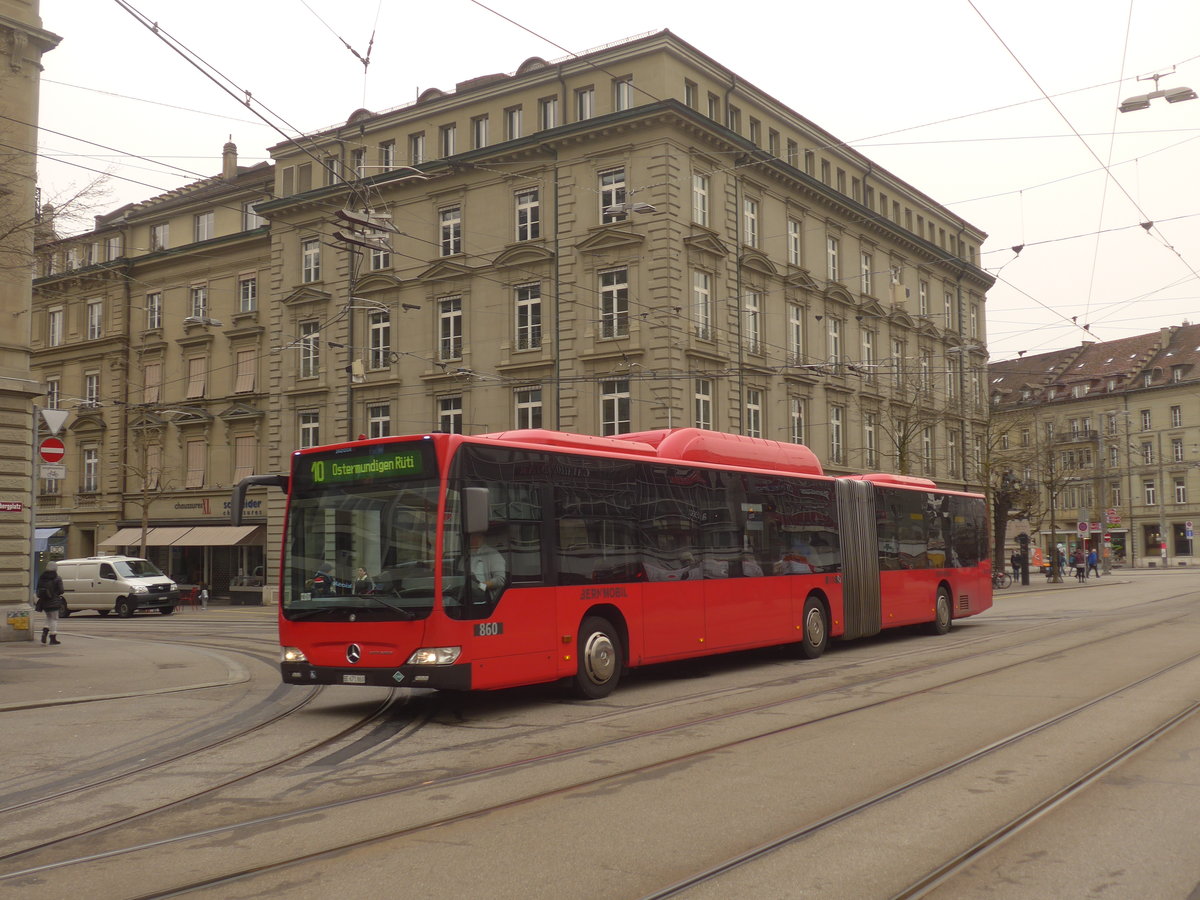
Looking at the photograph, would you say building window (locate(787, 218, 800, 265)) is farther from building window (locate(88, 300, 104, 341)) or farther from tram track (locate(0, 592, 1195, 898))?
building window (locate(88, 300, 104, 341))

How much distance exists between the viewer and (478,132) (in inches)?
1551

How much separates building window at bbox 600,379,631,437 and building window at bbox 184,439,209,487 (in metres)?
20.4

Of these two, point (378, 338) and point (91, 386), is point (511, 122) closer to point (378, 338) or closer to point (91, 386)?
point (378, 338)

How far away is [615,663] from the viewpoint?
1292 cm

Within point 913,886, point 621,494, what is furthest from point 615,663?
point 913,886

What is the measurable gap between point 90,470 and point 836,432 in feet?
107

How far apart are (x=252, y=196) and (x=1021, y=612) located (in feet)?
114

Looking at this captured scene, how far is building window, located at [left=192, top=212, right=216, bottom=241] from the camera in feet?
161

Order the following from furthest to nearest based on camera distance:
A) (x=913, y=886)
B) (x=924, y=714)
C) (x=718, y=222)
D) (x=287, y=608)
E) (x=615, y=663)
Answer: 1. (x=718, y=222)
2. (x=615, y=663)
3. (x=287, y=608)
4. (x=924, y=714)
5. (x=913, y=886)

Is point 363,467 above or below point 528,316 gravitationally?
below

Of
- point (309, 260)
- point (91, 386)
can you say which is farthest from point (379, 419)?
point (91, 386)

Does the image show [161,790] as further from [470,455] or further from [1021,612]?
[1021,612]

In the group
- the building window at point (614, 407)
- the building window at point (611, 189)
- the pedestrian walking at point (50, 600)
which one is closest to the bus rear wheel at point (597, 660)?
the pedestrian walking at point (50, 600)

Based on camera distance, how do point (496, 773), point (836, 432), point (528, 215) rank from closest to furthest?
1. point (496, 773)
2. point (528, 215)
3. point (836, 432)
